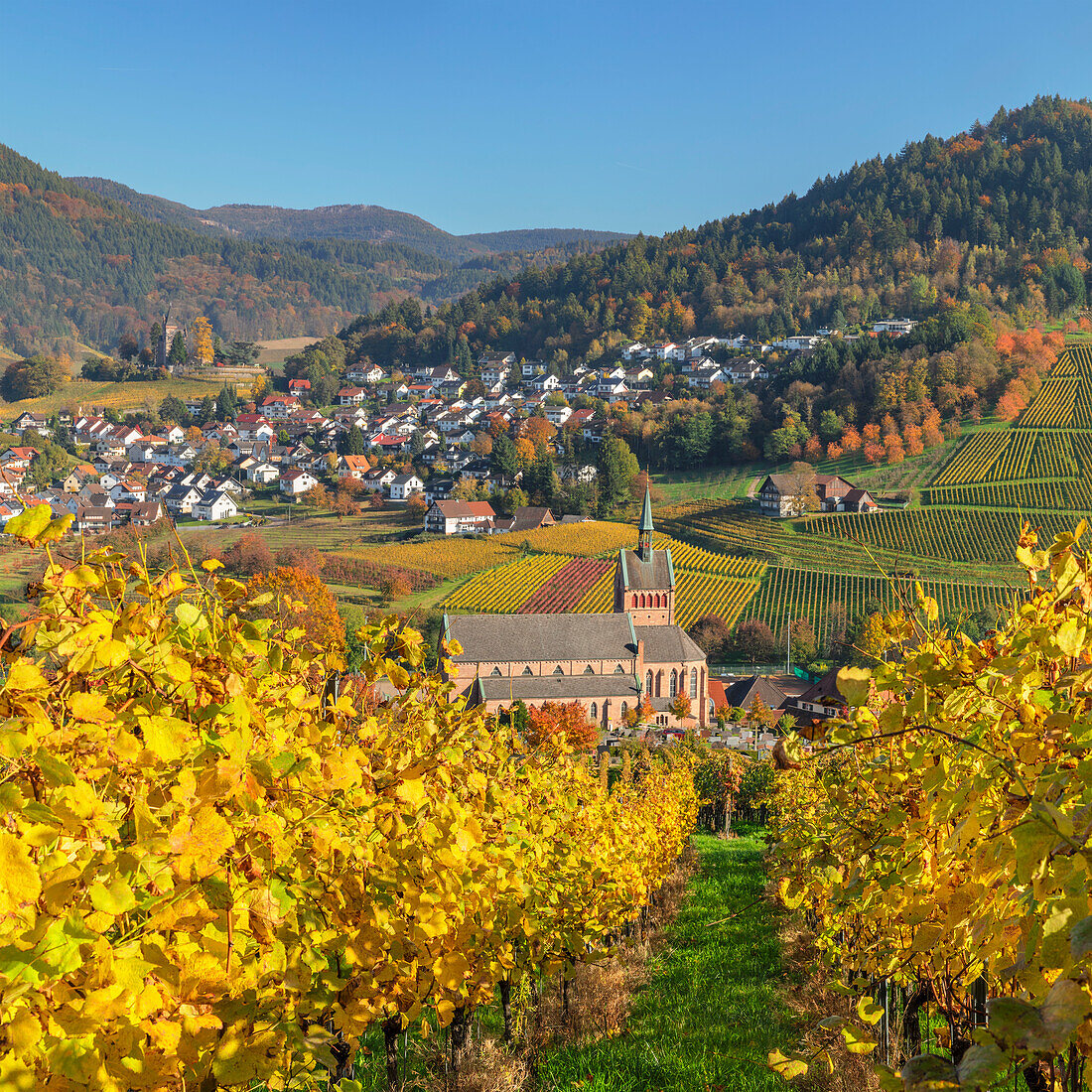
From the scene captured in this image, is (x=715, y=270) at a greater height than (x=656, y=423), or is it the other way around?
(x=715, y=270)

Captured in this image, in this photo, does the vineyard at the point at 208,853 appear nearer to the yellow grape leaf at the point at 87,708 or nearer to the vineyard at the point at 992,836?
the yellow grape leaf at the point at 87,708

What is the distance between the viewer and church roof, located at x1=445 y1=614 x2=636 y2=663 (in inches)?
1866

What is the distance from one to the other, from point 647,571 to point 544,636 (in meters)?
8.09

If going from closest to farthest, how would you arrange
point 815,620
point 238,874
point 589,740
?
point 238,874 → point 589,740 → point 815,620

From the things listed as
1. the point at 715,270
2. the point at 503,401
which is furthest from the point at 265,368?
the point at 715,270

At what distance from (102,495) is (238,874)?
312 ft

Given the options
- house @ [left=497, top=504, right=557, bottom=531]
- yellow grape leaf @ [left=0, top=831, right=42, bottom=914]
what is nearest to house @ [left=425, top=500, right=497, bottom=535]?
house @ [left=497, top=504, right=557, bottom=531]

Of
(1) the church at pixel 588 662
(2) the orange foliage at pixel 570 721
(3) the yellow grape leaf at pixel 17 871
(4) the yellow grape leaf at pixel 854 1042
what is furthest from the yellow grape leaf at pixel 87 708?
(1) the church at pixel 588 662

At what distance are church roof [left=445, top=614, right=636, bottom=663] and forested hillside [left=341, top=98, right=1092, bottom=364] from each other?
91.2 meters

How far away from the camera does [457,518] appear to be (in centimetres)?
8075

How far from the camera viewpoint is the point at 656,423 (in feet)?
346

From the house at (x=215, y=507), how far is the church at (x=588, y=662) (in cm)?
5172

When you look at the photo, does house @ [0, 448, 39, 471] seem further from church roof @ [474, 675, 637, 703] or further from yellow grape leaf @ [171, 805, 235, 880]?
yellow grape leaf @ [171, 805, 235, 880]

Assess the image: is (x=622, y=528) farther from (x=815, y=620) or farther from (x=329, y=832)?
(x=329, y=832)
